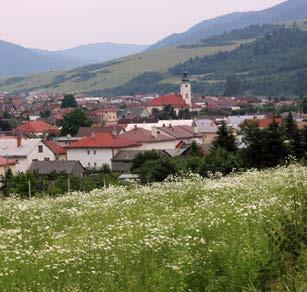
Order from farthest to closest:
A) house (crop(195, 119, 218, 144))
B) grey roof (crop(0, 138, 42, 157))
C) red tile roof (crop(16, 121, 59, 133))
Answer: red tile roof (crop(16, 121, 59, 133)) → house (crop(195, 119, 218, 144)) → grey roof (crop(0, 138, 42, 157))

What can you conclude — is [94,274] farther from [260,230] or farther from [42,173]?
[42,173]

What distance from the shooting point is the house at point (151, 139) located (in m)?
84.2

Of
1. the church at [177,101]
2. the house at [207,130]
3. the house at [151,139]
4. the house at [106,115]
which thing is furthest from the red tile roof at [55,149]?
the church at [177,101]

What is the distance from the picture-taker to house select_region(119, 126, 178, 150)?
84.2 m

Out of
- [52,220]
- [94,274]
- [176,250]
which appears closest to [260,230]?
[176,250]

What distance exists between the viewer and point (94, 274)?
7445 mm

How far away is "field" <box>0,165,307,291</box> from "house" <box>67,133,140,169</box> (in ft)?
210

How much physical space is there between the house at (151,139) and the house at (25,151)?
14.9 meters

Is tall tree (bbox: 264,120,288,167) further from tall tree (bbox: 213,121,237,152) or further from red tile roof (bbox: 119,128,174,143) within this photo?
red tile roof (bbox: 119,128,174,143)

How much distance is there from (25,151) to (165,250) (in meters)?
62.5

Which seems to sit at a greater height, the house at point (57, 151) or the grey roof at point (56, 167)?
the grey roof at point (56, 167)

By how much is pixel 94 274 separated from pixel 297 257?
7.10 feet

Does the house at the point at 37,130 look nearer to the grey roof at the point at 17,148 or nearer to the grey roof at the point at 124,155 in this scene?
the grey roof at the point at 17,148

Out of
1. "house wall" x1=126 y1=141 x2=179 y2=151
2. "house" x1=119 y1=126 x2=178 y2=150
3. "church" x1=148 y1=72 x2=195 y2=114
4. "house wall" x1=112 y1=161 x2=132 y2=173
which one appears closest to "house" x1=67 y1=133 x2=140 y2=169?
"house wall" x1=112 y1=161 x2=132 y2=173
